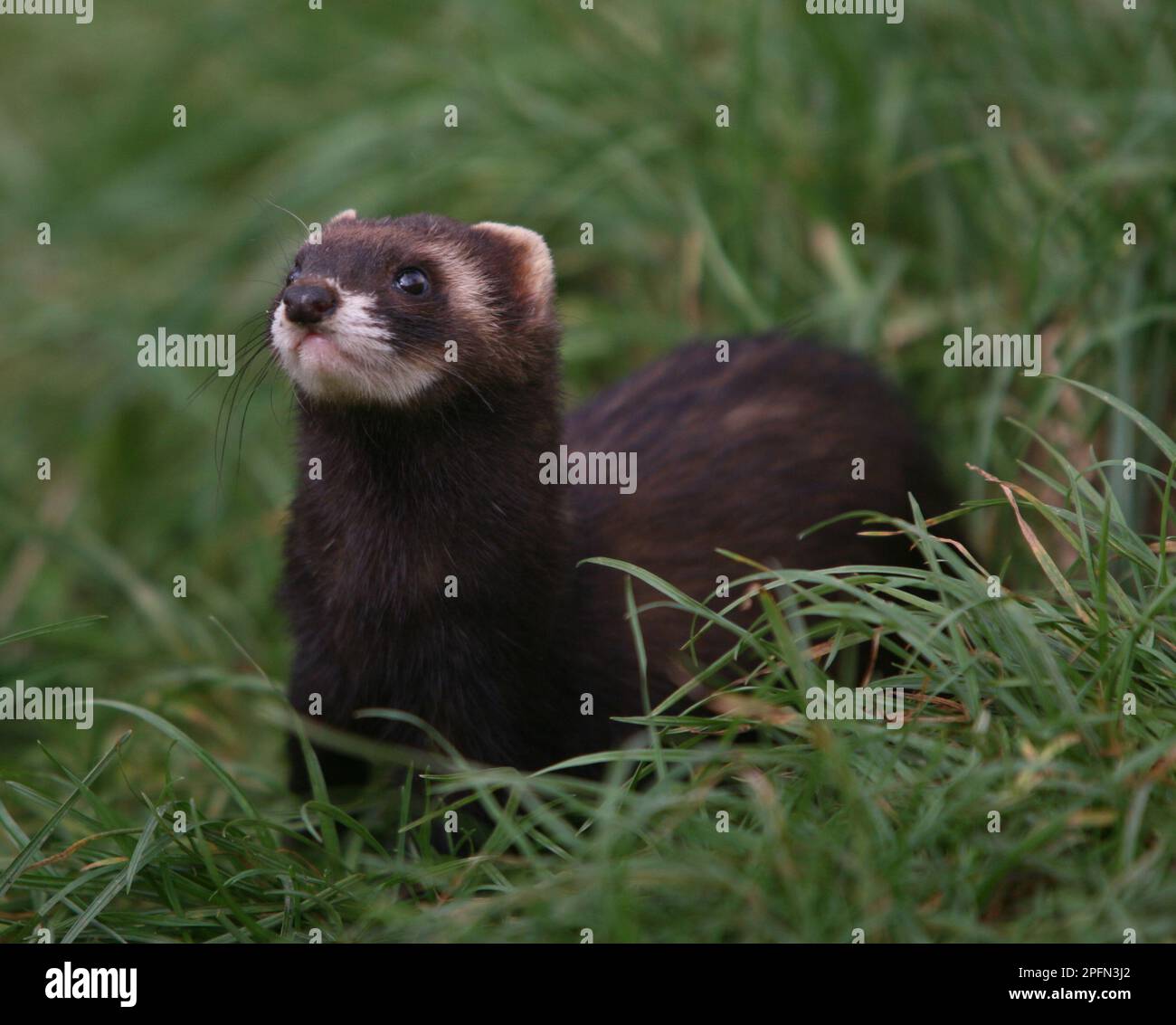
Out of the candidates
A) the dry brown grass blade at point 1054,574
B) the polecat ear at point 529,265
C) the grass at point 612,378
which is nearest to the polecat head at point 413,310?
the polecat ear at point 529,265

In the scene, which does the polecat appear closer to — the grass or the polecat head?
the polecat head

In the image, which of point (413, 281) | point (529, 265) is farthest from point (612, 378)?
point (413, 281)

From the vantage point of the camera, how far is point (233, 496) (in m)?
6.61

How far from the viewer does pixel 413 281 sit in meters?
3.93

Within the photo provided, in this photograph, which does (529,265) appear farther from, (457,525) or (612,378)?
(612,378)

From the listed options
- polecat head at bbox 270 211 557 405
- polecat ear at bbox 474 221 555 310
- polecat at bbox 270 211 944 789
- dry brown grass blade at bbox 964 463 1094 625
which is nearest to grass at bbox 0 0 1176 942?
dry brown grass blade at bbox 964 463 1094 625

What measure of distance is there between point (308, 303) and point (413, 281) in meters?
0.40

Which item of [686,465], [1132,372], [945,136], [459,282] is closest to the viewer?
[459,282]

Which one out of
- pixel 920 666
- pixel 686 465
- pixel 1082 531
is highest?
pixel 686 465

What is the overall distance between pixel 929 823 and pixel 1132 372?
273cm

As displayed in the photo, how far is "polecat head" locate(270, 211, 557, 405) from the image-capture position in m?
3.66
